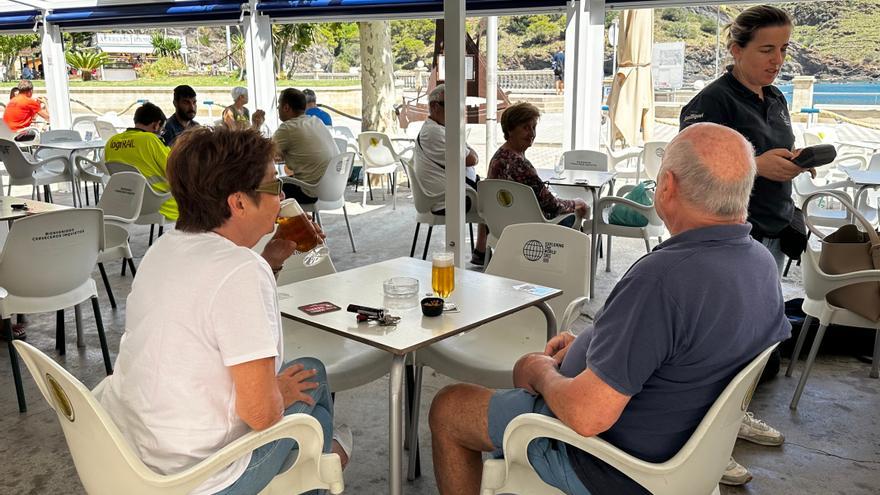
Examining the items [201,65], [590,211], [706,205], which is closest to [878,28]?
[590,211]

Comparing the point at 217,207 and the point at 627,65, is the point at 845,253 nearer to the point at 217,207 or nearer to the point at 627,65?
the point at 217,207

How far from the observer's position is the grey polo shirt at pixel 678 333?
143cm

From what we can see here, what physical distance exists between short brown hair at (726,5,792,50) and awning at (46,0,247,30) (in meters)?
7.82

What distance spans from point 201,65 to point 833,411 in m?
31.8

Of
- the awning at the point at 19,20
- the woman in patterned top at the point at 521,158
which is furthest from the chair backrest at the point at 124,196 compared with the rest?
the awning at the point at 19,20

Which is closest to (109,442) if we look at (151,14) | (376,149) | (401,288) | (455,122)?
(401,288)

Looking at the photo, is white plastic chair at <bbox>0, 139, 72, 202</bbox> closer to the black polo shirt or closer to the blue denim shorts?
the black polo shirt

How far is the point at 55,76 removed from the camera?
11039 mm

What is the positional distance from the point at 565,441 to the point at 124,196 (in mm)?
3800

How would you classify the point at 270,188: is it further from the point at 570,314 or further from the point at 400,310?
the point at 570,314

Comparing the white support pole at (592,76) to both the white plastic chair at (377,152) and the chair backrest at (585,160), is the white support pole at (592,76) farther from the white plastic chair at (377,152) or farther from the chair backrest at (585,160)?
the white plastic chair at (377,152)

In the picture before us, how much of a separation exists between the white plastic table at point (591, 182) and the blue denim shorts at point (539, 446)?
267cm

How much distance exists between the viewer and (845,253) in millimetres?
3018

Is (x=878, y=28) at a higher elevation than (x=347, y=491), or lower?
higher
